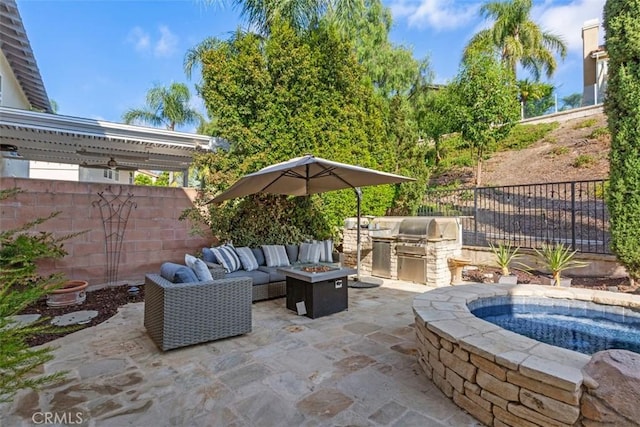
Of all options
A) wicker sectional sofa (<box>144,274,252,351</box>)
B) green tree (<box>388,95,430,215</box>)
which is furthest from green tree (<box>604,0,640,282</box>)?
wicker sectional sofa (<box>144,274,252,351</box>)

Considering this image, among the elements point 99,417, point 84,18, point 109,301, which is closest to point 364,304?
point 99,417

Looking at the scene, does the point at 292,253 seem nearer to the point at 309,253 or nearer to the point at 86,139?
the point at 309,253

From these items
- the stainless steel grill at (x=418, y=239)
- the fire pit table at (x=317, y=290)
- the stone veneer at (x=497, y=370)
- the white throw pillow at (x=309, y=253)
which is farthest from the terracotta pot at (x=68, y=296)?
the stainless steel grill at (x=418, y=239)

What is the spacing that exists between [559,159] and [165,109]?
20711 mm

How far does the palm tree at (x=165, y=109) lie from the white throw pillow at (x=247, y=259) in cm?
1681

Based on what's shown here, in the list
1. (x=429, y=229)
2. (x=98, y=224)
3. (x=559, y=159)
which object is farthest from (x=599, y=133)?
(x=98, y=224)

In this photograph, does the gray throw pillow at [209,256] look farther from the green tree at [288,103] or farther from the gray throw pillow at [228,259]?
the green tree at [288,103]

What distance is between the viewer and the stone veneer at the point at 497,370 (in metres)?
1.99

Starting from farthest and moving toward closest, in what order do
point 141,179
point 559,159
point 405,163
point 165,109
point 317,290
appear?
point 165,109
point 141,179
point 559,159
point 405,163
point 317,290

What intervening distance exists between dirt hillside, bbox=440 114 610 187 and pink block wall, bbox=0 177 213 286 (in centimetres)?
1265

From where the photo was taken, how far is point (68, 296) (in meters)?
5.36

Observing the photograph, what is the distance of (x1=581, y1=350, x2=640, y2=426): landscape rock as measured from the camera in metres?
1.87

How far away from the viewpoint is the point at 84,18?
618cm

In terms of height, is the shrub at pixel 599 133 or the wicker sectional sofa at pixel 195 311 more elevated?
the shrub at pixel 599 133
